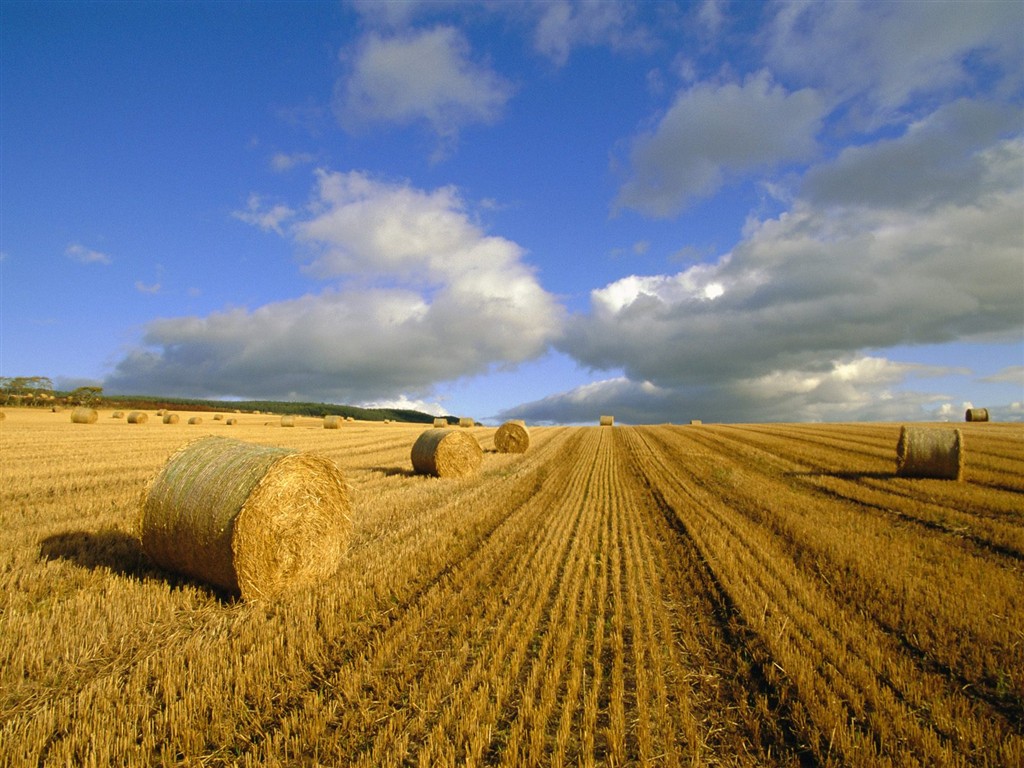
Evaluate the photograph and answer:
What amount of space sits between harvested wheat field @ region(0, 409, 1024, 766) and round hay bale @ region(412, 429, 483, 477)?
4.43 m

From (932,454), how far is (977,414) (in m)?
31.9

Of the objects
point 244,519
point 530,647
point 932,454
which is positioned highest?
point 932,454

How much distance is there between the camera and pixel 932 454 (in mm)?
13891

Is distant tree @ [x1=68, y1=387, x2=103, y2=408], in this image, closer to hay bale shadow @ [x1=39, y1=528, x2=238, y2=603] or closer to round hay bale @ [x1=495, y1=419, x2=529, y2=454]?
round hay bale @ [x1=495, y1=419, x2=529, y2=454]

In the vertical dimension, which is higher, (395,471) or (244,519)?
(244,519)

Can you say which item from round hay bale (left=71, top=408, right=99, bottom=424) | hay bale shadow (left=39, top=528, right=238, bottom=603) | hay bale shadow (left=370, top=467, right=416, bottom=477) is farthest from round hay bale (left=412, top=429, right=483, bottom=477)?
round hay bale (left=71, top=408, right=99, bottom=424)

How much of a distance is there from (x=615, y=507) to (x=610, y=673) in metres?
7.08

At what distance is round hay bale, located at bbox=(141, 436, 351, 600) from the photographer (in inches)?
225

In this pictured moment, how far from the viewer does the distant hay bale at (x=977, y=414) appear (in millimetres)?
37219

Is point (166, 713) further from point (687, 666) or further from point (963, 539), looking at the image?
point (963, 539)

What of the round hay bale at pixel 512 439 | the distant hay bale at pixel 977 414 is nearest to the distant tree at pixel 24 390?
the round hay bale at pixel 512 439

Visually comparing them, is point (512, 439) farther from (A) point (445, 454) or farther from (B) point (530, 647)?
(B) point (530, 647)

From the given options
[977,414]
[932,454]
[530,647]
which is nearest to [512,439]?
[932,454]

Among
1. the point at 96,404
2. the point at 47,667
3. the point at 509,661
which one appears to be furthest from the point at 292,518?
the point at 96,404
